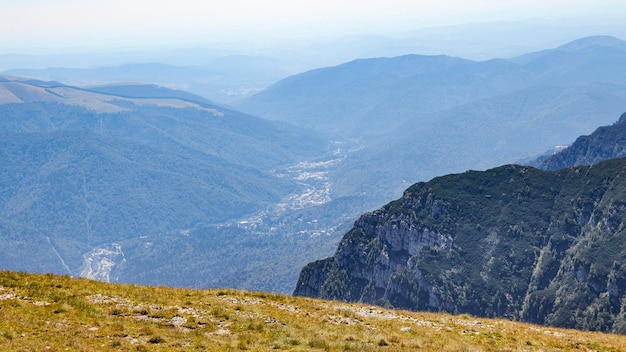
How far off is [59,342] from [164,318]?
848 cm

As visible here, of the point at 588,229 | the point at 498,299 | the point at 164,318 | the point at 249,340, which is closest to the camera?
the point at 249,340

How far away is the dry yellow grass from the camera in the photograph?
33.8m

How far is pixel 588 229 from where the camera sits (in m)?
187

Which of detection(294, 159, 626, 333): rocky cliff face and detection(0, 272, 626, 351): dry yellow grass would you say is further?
detection(294, 159, 626, 333): rocky cliff face

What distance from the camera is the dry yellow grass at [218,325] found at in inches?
1331

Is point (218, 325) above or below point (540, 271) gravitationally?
above

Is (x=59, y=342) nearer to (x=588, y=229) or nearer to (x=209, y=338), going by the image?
(x=209, y=338)

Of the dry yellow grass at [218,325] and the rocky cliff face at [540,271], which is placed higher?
the dry yellow grass at [218,325]

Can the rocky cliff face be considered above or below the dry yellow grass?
below

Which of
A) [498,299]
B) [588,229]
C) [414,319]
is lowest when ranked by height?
[498,299]

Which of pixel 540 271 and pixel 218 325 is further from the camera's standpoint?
pixel 540 271

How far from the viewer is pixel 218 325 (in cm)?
3862

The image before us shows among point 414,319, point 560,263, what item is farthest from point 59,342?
point 560,263

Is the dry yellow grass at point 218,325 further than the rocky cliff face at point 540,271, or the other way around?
the rocky cliff face at point 540,271
